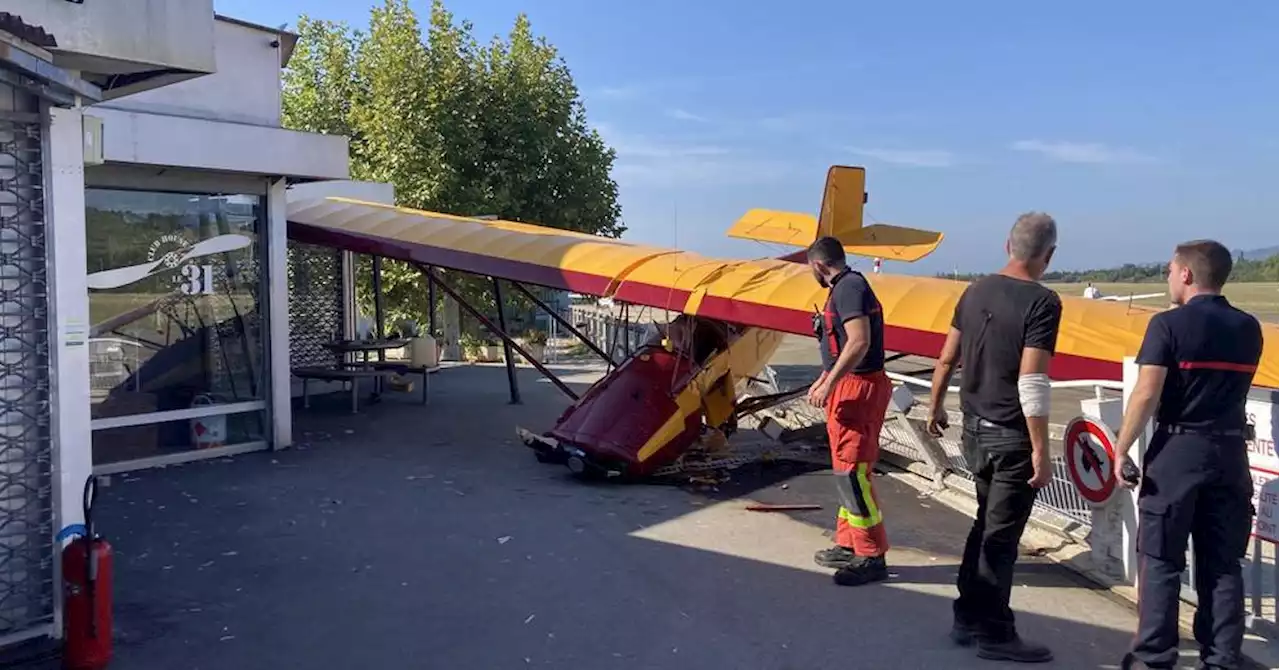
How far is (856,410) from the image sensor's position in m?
5.92

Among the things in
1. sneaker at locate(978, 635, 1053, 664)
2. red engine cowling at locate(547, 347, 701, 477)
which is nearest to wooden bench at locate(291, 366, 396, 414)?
red engine cowling at locate(547, 347, 701, 477)

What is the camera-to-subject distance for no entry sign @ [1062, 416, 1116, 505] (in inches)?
216

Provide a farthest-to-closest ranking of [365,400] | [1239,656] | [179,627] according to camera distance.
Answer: [365,400] < [179,627] < [1239,656]

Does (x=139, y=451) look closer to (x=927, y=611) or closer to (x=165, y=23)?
(x=165, y=23)

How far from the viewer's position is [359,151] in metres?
23.2

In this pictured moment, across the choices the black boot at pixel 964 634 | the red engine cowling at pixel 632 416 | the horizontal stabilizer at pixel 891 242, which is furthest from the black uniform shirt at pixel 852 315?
the horizontal stabilizer at pixel 891 242

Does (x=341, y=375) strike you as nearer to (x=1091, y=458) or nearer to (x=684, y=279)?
(x=684, y=279)

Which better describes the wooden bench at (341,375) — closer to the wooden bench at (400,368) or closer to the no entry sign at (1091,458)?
the wooden bench at (400,368)

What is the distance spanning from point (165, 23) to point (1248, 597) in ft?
22.9

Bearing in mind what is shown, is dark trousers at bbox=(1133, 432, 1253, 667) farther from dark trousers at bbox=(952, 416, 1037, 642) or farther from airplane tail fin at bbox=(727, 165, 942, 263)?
airplane tail fin at bbox=(727, 165, 942, 263)

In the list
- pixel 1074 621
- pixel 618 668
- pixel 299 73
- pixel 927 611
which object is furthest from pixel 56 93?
pixel 299 73

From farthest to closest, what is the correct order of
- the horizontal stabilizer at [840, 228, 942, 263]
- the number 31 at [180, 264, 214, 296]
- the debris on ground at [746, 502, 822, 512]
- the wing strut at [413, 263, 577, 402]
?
the horizontal stabilizer at [840, 228, 942, 263] < the wing strut at [413, 263, 577, 402] < the number 31 at [180, 264, 214, 296] < the debris on ground at [746, 502, 822, 512]

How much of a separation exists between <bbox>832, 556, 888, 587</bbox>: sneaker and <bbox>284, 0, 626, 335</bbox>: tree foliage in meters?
16.8

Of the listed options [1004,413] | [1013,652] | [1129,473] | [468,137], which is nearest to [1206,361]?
[1129,473]
